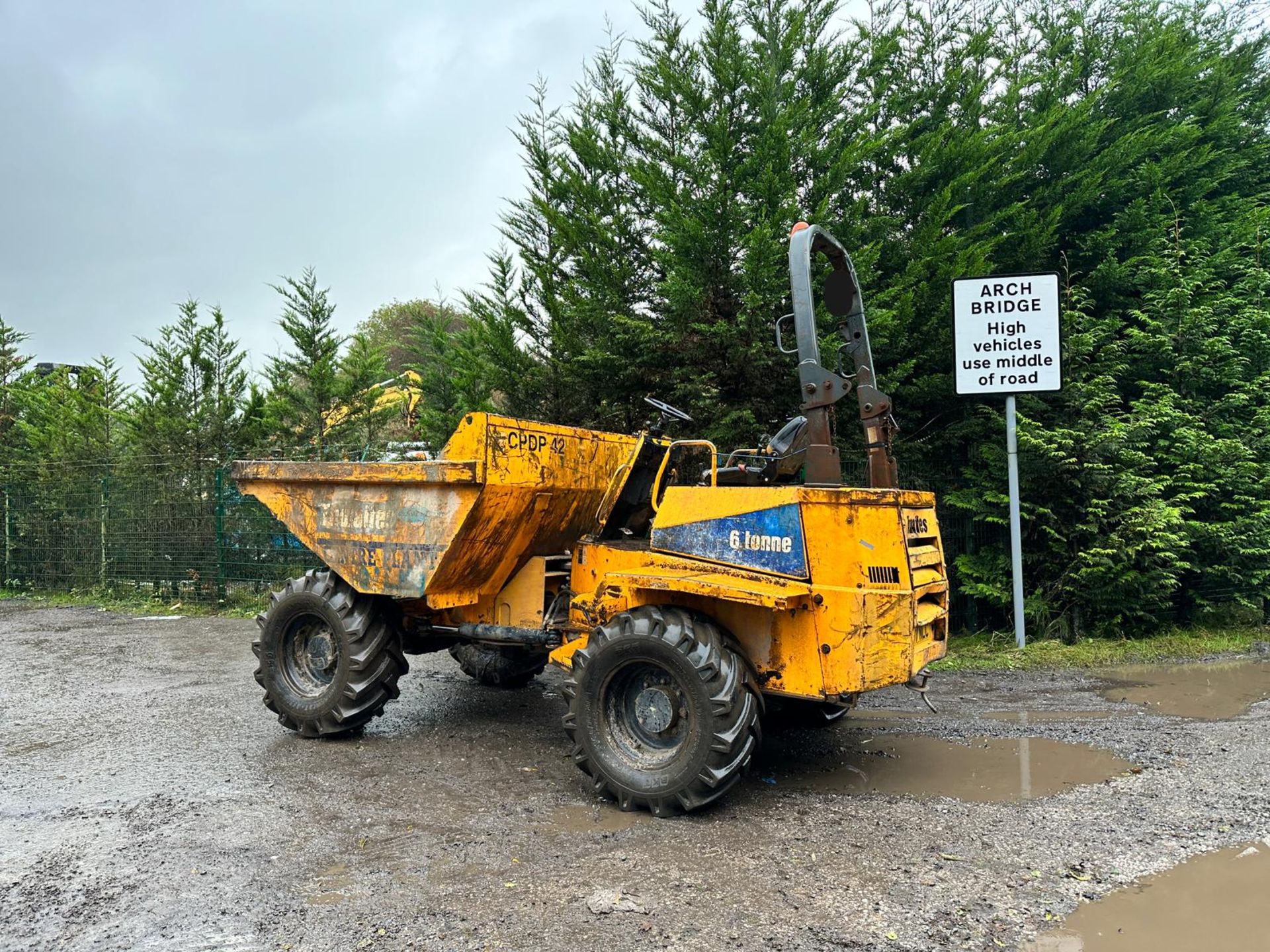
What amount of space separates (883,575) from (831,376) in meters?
1.05

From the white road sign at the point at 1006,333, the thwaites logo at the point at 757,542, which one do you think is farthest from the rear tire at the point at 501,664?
the white road sign at the point at 1006,333

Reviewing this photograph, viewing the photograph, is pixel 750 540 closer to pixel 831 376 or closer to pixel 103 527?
pixel 831 376

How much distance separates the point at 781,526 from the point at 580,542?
5.01ft

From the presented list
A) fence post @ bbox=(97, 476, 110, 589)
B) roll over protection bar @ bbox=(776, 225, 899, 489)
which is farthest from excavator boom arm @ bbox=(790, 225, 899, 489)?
fence post @ bbox=(97, 476, 110, 589)

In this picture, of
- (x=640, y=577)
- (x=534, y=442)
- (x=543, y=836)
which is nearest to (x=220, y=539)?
(x=534, y=442)

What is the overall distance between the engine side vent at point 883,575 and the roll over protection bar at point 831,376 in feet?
1.61

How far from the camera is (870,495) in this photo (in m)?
4.45

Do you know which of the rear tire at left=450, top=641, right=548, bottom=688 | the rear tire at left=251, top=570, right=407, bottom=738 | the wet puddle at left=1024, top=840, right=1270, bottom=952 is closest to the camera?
the wet puddle at left=1024, top=840, right=1270, bottom=952

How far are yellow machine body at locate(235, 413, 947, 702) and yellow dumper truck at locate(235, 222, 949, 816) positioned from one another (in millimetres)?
12

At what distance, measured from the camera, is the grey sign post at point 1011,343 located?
7.91 m

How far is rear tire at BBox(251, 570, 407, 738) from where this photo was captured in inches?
226

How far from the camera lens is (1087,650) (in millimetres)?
7926

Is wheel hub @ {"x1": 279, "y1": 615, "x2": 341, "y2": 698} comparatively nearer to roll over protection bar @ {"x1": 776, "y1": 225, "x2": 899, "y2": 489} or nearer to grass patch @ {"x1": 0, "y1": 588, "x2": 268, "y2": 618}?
roll over protection bar @ {"x1": 776, "y1": 225, "x2": 899, "y2": 489}

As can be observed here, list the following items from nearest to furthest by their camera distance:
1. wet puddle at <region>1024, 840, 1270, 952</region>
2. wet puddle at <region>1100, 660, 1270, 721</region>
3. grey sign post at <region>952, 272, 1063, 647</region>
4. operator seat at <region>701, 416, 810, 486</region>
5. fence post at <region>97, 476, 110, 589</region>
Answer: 1. wet puddle at <region>1024, 840, 1270, 952</region>
2. operator seat at <region>701, 416, 810, 486</region>
3. wet puddle at <region>1100, 660, 1270, 721</region>
4. grey sign post at <region>952, 272, 1063, 647</region>
5. fence post at <region>97, 476, 110, 589</region>
